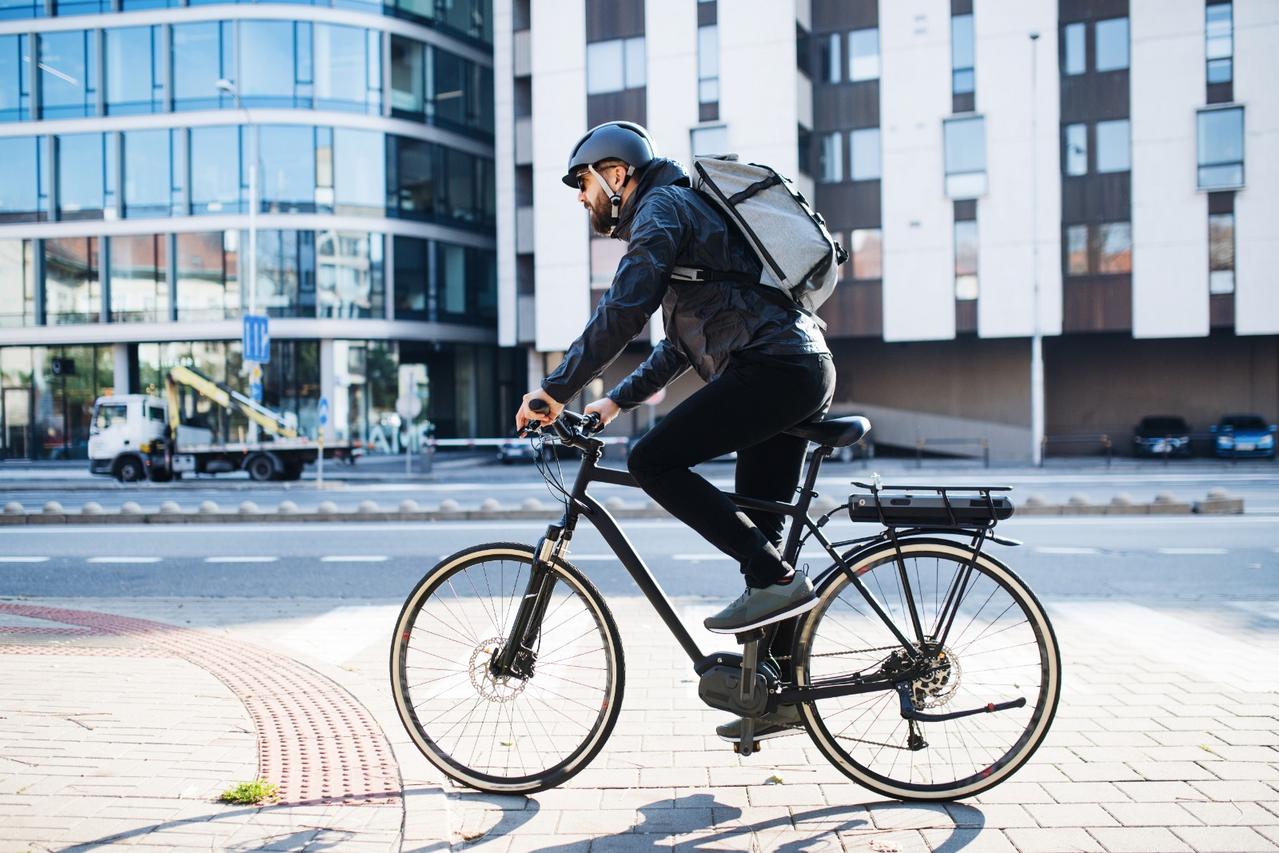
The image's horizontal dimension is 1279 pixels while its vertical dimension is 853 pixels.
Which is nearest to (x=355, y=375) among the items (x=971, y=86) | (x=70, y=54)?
(x=70, y=54)

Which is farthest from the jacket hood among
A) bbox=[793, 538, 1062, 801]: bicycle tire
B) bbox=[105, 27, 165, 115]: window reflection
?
bbox=[105, 27, 165, 115]: window reflection

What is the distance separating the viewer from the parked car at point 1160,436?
32719mm

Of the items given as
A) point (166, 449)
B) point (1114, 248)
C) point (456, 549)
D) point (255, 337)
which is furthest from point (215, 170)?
point (456, 549)

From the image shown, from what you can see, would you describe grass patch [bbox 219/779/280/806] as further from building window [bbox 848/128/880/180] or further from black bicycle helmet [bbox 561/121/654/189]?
building window [bbox 848/128/880/180]

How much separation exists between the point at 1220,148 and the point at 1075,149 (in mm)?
4018

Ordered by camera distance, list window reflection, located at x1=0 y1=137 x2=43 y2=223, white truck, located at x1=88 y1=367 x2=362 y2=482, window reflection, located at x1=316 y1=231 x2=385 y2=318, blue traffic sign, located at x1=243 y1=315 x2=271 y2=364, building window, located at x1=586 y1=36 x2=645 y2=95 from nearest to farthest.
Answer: white truck, located at x1=88 y1=367 x2=362 y2=482
blue traffic sign, located at x1=243 y1=315 x2=271 y2=364
building window, located at x1=586 y1=36 x2=645 y2=95
window reflection, located at x1=316 y1=231 x2=385 y2=318
window reflection, located at x1=0 y1=137 x2=43 y2=223

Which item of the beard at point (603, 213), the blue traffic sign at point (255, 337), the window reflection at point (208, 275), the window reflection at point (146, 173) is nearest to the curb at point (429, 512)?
the beard at point (603, 213)

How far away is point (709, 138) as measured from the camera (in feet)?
110

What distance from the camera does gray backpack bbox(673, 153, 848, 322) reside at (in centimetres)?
313

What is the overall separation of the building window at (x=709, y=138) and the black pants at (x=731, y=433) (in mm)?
31092

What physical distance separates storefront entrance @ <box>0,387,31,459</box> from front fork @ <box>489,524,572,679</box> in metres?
41.7

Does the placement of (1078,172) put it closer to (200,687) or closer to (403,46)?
(403,46)

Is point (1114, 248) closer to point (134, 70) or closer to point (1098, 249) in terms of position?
point (1098, 249)

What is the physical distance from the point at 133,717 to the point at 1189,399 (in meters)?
37.3
